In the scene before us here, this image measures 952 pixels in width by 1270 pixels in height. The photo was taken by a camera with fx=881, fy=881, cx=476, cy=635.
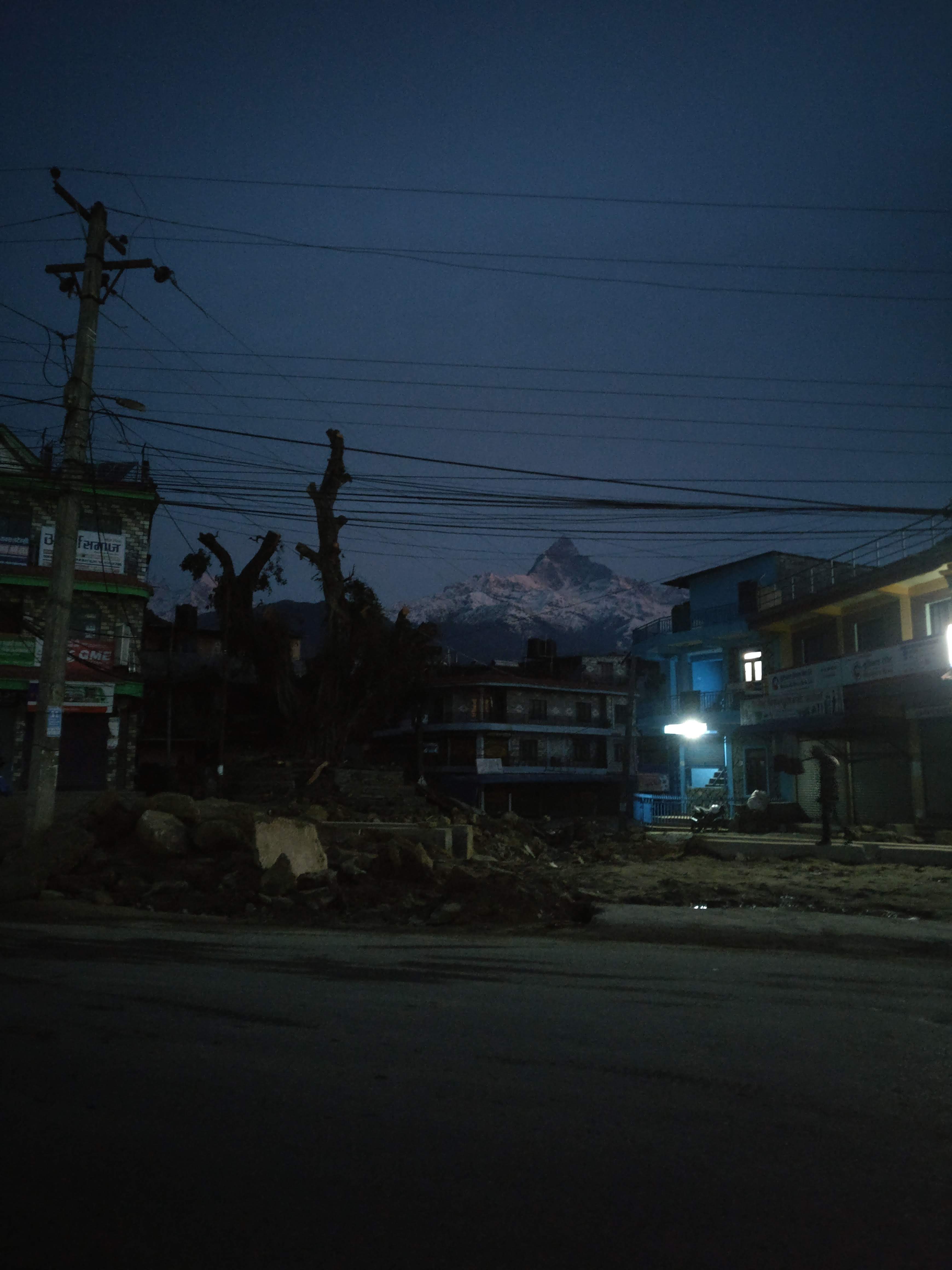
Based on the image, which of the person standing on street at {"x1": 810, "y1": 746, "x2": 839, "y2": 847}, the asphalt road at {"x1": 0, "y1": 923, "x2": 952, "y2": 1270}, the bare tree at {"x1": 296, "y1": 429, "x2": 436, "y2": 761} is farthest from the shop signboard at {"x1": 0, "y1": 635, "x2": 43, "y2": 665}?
the asphalt road at {"x1": 0, "y1": 923, "x2": 952, "y2": 1270}

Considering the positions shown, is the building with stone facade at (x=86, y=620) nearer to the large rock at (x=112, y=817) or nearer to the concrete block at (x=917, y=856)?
the large rock at (x=112, y=817)

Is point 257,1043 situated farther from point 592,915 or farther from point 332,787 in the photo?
point 332,787

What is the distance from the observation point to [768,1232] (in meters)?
2.64

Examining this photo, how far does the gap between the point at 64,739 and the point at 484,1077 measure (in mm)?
33233

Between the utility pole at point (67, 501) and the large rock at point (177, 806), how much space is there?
4.95ft

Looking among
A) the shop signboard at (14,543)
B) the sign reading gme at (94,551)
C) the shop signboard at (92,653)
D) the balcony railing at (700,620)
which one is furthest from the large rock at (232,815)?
the balcony railing at (700,620)

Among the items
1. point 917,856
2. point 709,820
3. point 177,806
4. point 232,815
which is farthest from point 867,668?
point 177,806

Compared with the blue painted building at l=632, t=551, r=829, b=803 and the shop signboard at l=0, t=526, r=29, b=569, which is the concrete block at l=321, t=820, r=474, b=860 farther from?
the shop signboard at l=0, t=526, r=29, b=569

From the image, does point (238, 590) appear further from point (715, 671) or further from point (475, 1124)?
point (475, 1124)

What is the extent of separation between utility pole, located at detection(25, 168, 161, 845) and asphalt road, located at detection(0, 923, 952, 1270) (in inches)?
312

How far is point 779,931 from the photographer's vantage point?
9305 millimetres

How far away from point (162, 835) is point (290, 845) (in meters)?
2.07

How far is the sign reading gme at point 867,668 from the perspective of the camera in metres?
20.9

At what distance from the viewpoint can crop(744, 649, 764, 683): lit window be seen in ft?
110
